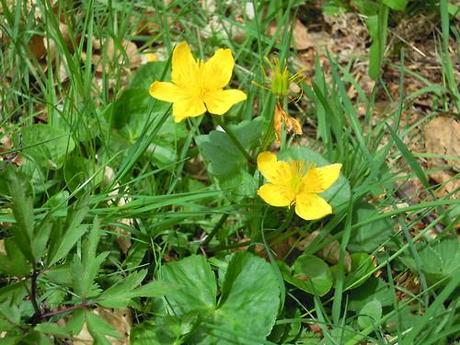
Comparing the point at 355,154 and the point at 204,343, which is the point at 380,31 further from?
the point at 204,343

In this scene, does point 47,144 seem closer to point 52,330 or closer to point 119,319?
point 119,319

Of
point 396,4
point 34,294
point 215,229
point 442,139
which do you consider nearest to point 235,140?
point 215,229

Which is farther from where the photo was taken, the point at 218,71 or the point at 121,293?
the point at 218,71

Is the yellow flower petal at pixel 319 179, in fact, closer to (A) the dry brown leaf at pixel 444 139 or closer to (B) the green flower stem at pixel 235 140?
(B) the green flower stem at pixel 235 140

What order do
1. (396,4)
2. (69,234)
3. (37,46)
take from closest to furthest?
(69,234)
(37,46)
(396,4)

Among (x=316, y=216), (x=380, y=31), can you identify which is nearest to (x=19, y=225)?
(x=316, y=216)

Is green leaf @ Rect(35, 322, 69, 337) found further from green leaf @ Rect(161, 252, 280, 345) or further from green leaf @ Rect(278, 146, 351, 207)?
green leaf @ Rect(278, 146, 351, 207)

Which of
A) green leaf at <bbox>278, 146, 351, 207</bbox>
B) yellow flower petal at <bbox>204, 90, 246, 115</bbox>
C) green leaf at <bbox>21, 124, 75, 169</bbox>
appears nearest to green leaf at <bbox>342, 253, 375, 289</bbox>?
green leaf at <bbox>278, 146, 351, 207</bbox>
